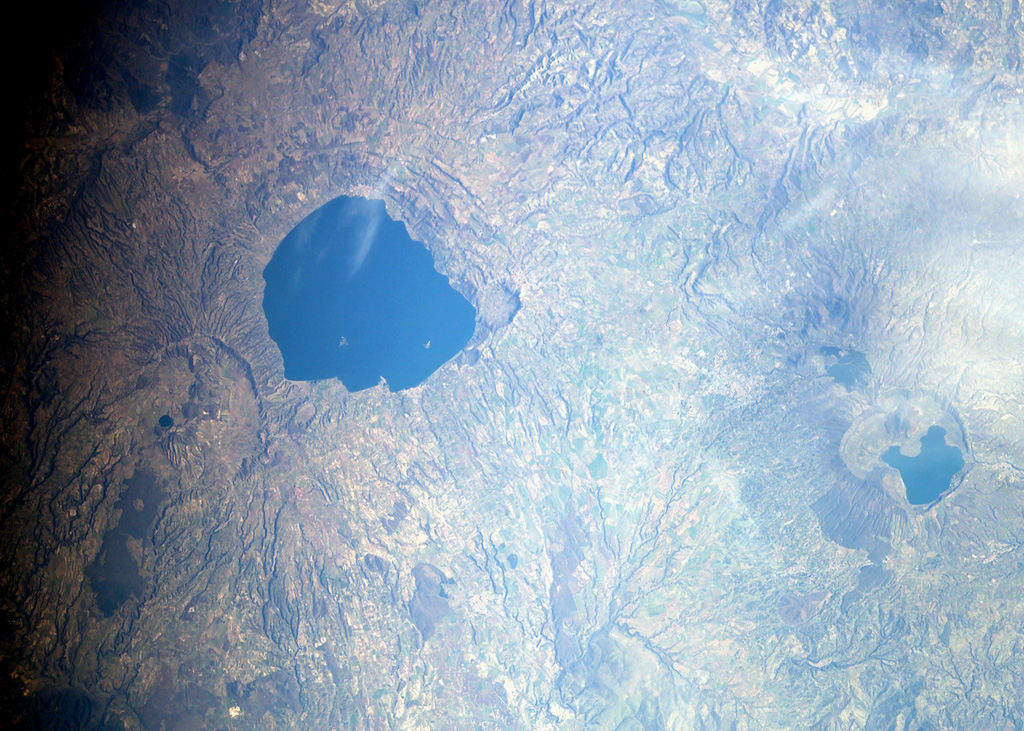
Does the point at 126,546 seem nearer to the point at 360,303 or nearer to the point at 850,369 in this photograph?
the point at 360,303

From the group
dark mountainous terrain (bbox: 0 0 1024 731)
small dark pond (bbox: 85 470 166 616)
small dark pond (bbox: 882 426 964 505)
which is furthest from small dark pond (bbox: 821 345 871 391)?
small dark pond (bbox: 85 470 166 616)

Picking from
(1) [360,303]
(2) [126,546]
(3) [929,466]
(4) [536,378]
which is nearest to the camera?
(2) [126,546]

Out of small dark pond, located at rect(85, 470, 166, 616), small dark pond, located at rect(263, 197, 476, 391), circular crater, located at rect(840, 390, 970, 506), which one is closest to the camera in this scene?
small dark pond, located at rect(85, 470, 166, 616)

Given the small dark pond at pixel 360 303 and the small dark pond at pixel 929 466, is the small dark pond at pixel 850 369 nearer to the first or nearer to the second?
the small dark pond at pixel 929 466

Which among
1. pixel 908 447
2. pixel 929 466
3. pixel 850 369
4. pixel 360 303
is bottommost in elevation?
pixel 929 466

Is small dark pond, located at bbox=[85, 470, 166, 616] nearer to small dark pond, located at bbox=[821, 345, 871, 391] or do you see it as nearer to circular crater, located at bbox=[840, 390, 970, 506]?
small dark pond, located at bbox=[821, 345, 871, 391]

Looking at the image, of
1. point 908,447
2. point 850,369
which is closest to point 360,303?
point 850,369
